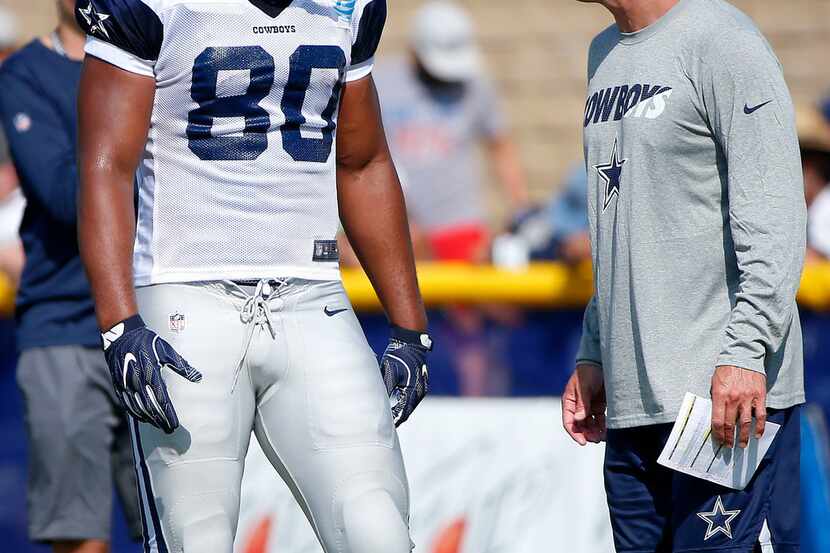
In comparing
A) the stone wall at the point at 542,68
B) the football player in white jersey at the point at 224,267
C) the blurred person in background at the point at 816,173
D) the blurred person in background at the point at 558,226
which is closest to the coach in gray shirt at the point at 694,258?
the football player in white jersey at the point at 224,267

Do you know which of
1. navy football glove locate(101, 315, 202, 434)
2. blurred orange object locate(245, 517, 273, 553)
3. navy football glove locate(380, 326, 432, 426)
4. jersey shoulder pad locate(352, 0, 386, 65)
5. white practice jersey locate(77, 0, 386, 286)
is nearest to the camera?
navy football glove locate(101, 315, 202, 434)

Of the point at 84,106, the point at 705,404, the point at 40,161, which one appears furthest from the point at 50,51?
the point at 705,404

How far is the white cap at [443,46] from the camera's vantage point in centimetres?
724

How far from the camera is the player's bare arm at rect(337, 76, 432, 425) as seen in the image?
3473 mm

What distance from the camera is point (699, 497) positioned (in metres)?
3.17

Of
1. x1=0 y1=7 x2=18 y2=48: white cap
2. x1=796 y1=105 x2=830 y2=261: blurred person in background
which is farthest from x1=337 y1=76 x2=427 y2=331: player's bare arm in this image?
x1=0 y1=7 x2=18 y2=48: white cap

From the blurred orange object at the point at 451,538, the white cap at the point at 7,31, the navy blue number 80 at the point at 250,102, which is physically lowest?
the blurred orange object at the point at 451,538

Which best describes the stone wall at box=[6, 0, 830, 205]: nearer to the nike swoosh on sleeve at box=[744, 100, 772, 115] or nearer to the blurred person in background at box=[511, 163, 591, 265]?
the blurred person in background at box=[511, 163, 591, 265]

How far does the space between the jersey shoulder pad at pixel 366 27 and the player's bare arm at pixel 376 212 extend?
0.10 meters

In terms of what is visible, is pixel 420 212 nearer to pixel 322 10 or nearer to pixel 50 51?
pixel 50 51

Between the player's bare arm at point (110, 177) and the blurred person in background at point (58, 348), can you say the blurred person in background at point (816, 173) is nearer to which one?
the blurred person in background at point (58, 348)

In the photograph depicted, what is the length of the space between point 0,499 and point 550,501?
93.9 inches

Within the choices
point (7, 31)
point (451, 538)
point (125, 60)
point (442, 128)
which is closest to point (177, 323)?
point (125, 60)

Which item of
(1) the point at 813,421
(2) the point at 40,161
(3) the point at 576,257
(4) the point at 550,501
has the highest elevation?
(2) the point at 40,161
